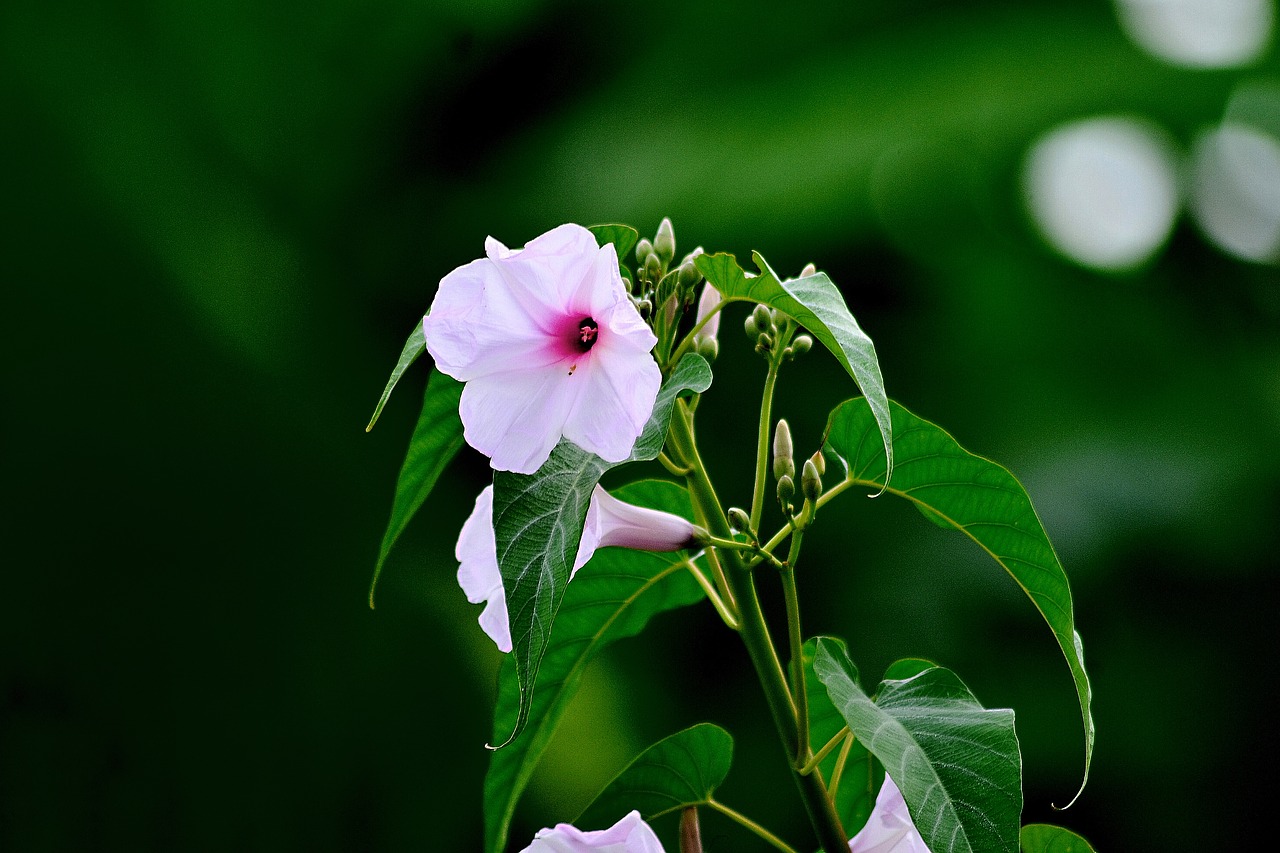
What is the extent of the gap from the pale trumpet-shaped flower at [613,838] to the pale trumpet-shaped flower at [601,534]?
0.12 metres

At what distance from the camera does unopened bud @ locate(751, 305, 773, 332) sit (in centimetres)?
69

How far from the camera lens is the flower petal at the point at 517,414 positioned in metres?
0.54

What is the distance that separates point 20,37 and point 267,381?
98cm

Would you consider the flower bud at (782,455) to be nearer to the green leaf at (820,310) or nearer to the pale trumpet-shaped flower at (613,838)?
the green leaf at (820,310)

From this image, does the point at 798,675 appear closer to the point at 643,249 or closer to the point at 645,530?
the point at 645,530

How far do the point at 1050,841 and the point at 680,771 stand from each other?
0.24m

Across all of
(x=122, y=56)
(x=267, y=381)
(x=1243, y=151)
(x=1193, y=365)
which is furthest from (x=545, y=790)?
(x=1243, y=151)

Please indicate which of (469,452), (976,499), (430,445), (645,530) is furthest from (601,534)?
(469,452)

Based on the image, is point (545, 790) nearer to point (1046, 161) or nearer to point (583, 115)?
point (583, 115)

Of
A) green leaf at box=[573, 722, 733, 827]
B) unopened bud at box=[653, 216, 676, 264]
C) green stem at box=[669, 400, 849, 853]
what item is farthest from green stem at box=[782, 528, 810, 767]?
unopened bud at box=[653, 216, 676, 264]

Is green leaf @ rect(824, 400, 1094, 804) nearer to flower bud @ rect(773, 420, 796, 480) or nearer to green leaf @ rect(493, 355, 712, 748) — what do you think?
flower bud @ rect(773, 420, 796, 480)

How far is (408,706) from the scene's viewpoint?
2408mm

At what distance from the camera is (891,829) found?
2.00 ft

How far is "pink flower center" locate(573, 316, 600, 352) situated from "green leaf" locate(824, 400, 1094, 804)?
168mm
